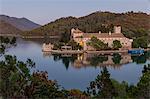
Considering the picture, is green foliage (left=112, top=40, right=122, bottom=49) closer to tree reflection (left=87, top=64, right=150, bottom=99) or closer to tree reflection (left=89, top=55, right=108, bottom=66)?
tree reflection (left=89, top=55, right=108, bottom=66)

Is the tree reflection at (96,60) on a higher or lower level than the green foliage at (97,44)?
lower

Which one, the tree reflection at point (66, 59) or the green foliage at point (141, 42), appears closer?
the tree reflection at point (66, 59)

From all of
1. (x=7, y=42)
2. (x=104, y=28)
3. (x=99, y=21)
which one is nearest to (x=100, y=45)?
(x=104, y=28)

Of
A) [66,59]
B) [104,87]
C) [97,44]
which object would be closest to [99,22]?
[97,44]

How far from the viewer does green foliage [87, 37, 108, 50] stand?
12.4m

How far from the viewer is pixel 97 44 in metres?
12.4

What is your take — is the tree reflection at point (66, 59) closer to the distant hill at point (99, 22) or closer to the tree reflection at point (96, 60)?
the tree reflection at point (96, 60)

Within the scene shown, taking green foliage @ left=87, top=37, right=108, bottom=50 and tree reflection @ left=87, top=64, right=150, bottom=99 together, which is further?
green foliage @ left=87, top=37, right=108, bottom=50

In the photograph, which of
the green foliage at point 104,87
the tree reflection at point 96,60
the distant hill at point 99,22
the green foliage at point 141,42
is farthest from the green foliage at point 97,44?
the green foliage at point 104,87

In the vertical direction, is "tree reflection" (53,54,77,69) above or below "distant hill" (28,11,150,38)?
below

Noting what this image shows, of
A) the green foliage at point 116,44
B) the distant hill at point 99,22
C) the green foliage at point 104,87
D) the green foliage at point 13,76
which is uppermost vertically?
the distant hill at point 99,22

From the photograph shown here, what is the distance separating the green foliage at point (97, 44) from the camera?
40.5ft

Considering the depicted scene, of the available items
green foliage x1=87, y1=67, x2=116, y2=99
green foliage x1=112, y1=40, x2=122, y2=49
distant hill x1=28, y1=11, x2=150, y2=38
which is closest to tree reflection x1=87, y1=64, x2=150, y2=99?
green foliage x1=87, y1=67, x2=116, y2=99

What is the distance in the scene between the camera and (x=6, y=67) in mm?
2359
